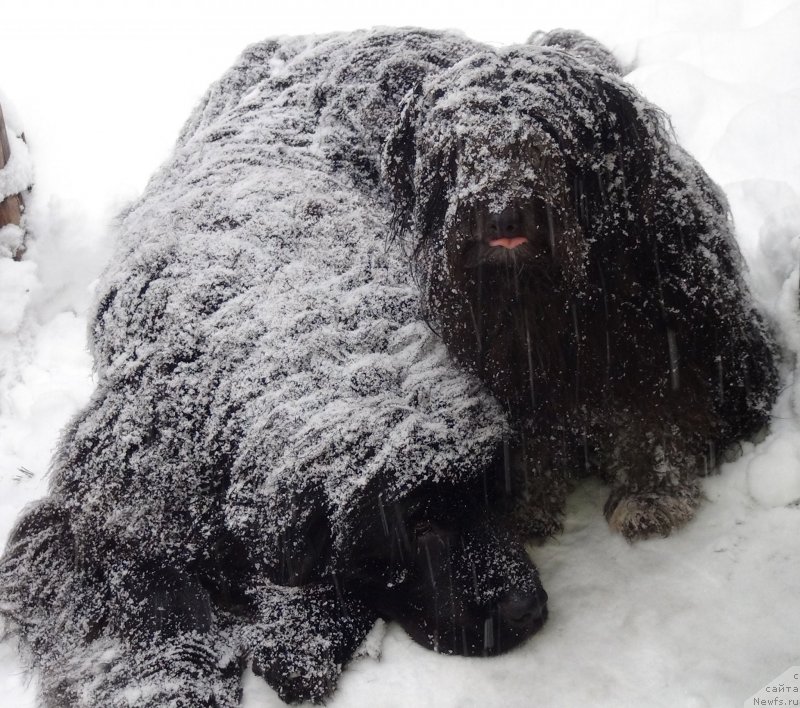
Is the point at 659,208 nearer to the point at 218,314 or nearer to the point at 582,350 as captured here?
the point at 582,350

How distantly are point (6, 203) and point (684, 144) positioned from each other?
3390 mm

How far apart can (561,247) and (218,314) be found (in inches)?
38.4

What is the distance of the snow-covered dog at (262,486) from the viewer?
6.96 ft

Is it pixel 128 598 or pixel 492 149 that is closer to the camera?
pixel 492 149

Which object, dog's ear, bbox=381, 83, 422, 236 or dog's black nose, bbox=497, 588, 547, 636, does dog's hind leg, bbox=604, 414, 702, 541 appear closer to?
dog's black nose, bbox=497, 588, 547, 636

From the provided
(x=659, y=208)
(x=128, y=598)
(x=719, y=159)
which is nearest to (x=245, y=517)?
(x=128, y=598)

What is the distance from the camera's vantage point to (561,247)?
6.26 feet

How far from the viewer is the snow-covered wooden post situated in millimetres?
4246

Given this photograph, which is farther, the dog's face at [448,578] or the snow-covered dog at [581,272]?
the dog's face at [448,578]

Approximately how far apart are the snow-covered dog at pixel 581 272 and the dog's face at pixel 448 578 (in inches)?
11.8

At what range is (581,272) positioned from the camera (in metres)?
1.97

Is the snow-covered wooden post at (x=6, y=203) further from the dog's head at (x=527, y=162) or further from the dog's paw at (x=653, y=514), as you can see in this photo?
the dog's paw at (x=653, y=514)

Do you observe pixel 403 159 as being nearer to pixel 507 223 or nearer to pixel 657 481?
pixel 507 223

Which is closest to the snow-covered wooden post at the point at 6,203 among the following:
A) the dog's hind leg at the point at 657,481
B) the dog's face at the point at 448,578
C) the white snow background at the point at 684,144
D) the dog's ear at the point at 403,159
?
the white snow background at the point at 684,144
